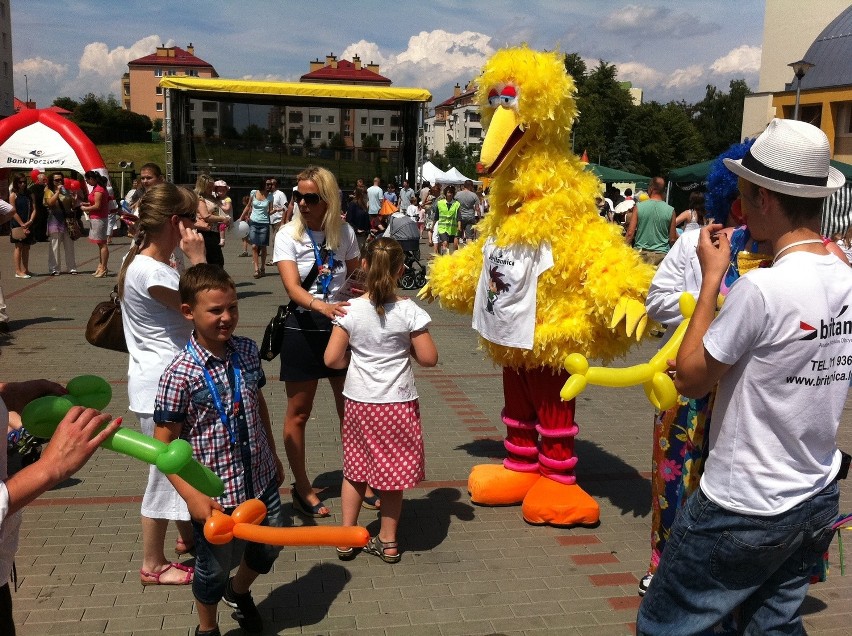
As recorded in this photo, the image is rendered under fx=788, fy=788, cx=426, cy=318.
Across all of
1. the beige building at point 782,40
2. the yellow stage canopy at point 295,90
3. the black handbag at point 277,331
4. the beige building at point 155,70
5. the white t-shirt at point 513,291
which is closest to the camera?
the black handbag at point 277,331

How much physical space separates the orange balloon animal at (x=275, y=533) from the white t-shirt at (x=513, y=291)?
7.51 ft

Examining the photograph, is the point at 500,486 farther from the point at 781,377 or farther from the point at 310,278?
the point at 781,377

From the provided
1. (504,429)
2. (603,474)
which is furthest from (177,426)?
(504,429)

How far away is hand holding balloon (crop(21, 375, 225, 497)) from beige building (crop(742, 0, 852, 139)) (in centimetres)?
3682

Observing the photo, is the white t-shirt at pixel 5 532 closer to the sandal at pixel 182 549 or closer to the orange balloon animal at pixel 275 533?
the orange balloon animal at pixel 275 533

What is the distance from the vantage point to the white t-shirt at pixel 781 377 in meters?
1.99

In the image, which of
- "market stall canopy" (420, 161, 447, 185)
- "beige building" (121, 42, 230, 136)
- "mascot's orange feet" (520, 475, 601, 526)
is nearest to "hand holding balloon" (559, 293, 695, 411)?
"mascot's orange feet" (520, 475, 601, 526)

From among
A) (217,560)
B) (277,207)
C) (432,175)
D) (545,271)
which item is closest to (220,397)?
(217,560)

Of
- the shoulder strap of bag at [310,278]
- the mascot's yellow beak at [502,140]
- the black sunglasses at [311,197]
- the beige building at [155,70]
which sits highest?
the beige building at [155,70]

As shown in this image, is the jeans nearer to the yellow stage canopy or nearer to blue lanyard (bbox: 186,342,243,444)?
blue lanyard (bbox: 186,342,243,444)

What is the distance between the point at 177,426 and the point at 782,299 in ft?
6.77

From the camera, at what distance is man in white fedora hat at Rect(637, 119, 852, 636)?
201 cm

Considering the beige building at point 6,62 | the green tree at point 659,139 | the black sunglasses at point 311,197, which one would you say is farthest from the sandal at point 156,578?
the beige building at point 6,62

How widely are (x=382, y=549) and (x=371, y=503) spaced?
0.66 metres
